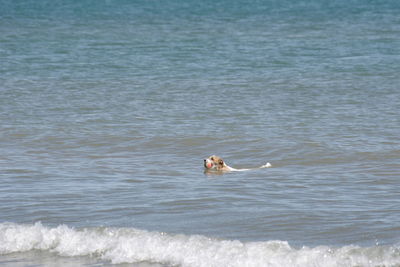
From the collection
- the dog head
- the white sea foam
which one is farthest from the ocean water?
the dog head

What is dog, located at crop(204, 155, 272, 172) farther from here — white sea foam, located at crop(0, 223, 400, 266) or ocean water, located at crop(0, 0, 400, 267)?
white sea foam, located at crop(0, 223, 400, 266)

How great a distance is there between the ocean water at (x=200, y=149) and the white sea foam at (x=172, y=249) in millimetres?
17

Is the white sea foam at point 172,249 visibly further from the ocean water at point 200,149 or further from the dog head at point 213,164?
the dog head at point 213,164

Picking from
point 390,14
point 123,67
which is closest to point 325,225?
point 123,67

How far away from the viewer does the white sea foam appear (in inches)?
341

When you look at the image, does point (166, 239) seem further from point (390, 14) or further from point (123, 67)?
point (390, 14)

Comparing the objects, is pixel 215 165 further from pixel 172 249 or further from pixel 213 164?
pixel 172 249

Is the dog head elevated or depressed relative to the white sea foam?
elevated

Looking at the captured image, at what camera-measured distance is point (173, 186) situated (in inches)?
465

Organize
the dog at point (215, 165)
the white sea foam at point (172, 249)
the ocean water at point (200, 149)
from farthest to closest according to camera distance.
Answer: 1. the dog at point (215, 165)
2. the ocean water at point (200, 149)
3. the white sea foam at point (172, 249)

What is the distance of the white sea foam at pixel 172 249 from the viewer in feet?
28.4

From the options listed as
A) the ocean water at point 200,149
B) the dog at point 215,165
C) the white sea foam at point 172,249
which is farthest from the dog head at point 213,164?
the white sea foam at point 172,249

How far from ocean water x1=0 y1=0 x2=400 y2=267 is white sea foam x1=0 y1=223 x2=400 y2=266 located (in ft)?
0.06

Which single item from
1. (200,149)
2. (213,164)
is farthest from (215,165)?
(200,149)
